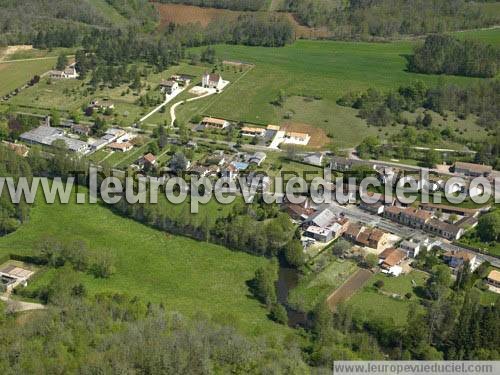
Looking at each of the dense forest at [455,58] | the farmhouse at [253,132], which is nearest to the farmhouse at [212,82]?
the farmhouse at [253,132]

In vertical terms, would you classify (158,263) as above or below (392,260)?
below

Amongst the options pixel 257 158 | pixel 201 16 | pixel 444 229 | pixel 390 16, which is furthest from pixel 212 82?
pixel 444 229

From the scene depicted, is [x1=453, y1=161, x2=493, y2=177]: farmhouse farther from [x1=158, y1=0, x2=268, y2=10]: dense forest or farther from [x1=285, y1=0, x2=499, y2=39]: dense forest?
[x1=158, y1=0, x2=268, y2=10]: dense forest

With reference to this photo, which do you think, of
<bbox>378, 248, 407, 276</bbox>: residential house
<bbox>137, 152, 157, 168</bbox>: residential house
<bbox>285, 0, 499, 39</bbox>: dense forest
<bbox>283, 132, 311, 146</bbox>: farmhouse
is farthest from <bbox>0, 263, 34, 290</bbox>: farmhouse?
<bbox>285, 0, 499, 39</bbox>: dense forest

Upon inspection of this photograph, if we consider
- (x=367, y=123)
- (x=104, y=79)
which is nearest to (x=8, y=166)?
(x=104, y=79)

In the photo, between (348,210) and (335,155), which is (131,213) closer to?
(348,210)

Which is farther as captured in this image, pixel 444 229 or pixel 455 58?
pixel 455 58

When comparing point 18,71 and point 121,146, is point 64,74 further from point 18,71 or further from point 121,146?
point 121,146
